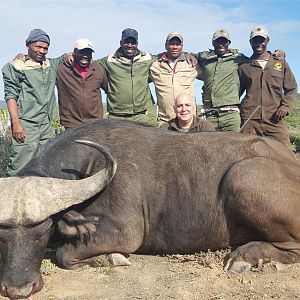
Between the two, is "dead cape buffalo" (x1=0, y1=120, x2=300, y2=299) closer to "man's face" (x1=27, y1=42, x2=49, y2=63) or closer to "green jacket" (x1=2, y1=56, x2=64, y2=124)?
"green jacket" (x1=2, y1=56, x2=64, y2=124)

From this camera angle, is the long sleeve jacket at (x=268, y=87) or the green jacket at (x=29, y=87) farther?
the long sleeve jacket at (x=268, y=87)

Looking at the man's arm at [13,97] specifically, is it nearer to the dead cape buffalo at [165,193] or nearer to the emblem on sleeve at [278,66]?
the dead cape buffalo at [165,193]

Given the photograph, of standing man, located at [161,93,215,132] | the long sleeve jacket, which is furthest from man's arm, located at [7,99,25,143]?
the long sleeve jacket

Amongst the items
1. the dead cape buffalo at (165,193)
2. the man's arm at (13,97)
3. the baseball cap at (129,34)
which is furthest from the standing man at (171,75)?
the dead cape buffalo at (165,193)

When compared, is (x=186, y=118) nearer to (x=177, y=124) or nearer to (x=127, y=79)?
(x=177, y=124)

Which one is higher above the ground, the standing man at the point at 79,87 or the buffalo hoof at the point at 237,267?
the standing man at the point at 79,87

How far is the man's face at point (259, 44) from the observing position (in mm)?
9109

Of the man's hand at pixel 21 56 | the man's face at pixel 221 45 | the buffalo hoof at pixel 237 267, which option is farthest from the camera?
the man's face at pixel 221 45

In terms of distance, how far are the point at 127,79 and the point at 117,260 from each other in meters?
4.11

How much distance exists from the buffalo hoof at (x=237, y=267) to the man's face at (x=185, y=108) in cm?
293

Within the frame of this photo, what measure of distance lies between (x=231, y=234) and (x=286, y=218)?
717 mm

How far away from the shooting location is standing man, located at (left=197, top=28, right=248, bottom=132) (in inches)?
359

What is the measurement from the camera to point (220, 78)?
29.9ft

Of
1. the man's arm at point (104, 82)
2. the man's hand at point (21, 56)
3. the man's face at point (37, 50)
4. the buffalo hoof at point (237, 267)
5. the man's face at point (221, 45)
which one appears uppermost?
the man's face at point (221, 45)
